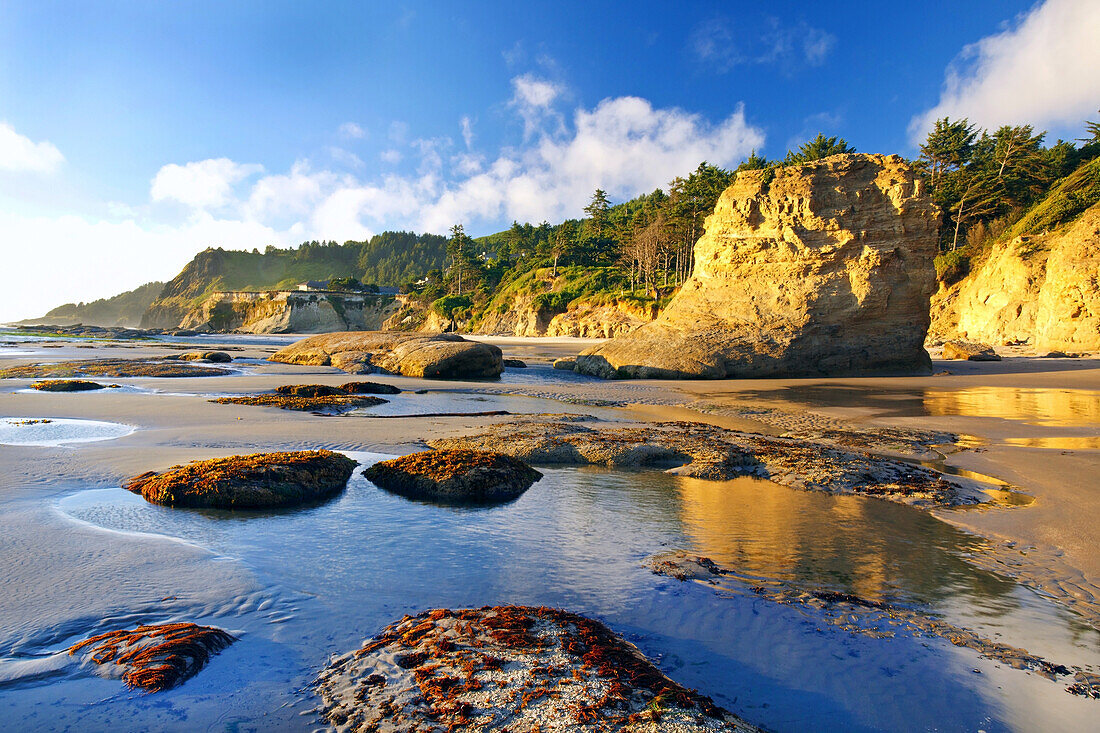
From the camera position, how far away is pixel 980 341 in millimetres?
30609

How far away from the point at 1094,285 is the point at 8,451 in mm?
34948

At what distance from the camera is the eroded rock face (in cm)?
1759

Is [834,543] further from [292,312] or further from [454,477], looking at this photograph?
[292,312]

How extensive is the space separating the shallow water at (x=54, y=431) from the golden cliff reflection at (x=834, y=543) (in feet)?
24.9

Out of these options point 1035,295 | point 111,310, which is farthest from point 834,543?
point 111,310

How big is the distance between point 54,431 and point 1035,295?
37.9 m

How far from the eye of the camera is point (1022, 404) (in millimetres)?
11609

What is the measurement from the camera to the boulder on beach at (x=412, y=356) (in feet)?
56.6

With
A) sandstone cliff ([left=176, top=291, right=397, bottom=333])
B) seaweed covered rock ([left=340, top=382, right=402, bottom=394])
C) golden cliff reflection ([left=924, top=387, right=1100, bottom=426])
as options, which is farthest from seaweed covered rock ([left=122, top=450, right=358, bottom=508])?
sandstone cliff ([left=176, top=291, right=397, bottom=333])

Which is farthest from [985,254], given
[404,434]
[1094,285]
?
[404,434]

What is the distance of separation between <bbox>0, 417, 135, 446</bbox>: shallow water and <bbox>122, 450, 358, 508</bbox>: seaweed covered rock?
2.68 metres

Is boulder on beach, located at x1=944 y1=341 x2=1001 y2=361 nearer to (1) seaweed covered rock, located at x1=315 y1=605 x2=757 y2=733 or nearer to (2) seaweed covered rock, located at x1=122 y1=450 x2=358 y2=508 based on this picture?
(2) seaweed covered rock, located at x1=122 y1=450 x2=358 y2=508

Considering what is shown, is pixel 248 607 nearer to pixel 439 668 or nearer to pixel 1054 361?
pixel 439 668

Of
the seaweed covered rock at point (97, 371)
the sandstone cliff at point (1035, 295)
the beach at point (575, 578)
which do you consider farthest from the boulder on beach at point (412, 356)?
the sandstone cliff at point (1035, 295)
